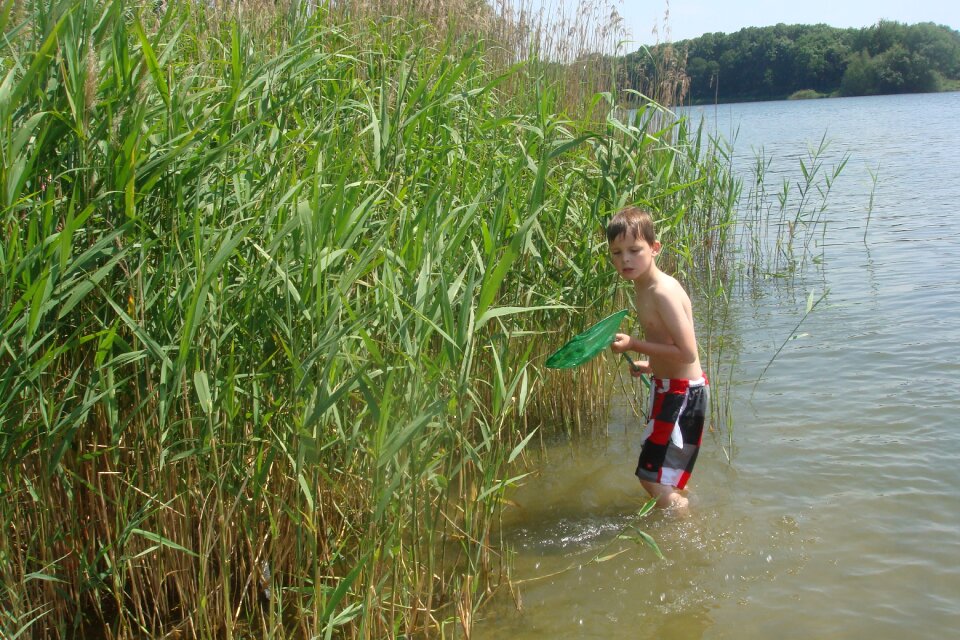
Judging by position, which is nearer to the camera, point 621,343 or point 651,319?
point 621,343

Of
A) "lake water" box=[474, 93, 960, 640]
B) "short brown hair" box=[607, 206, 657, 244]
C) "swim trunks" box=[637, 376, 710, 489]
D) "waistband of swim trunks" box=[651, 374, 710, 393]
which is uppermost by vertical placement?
"short brown hair" box=[607, 206, 657, 244]

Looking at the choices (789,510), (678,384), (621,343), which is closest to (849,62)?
(789,510)

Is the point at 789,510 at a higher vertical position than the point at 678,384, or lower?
lower

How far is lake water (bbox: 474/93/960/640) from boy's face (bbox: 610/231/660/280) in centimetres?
109

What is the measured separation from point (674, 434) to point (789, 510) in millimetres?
670

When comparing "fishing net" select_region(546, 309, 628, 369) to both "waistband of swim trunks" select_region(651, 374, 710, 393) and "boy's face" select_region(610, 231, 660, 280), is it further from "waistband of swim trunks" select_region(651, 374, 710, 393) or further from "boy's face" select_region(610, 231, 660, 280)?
"waistband of swim trunks" select_region(651, 374, 710, 393)

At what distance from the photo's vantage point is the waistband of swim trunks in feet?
11.9

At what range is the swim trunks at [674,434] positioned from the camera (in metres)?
3.57

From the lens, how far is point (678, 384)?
3.62 meters

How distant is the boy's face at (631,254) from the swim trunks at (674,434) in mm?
510

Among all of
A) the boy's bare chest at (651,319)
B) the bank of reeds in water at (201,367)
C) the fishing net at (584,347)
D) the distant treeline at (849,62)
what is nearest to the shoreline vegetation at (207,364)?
the bank of reeds in water at (201,367)

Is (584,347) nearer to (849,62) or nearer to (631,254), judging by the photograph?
(631,254)

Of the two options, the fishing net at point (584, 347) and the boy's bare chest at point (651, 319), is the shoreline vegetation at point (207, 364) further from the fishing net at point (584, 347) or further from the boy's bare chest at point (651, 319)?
the boy's bare chest at point (651, 319)

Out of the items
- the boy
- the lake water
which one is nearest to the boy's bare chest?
the boy
